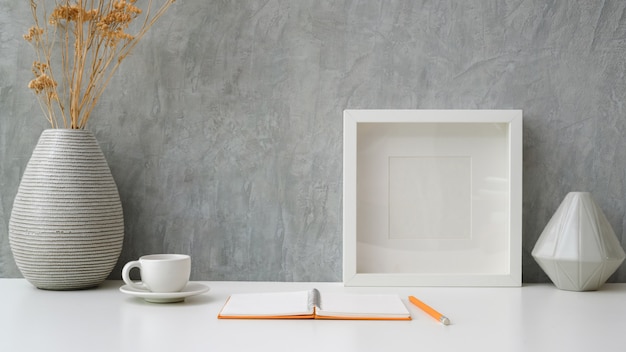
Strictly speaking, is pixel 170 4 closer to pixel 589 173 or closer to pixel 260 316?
pixel 260 316

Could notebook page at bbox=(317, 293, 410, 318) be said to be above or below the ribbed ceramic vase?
below

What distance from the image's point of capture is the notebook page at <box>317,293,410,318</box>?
0.97 meters

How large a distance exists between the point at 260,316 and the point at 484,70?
0.72 meters

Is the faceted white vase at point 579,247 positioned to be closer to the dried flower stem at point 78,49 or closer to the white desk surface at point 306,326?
the white desk surface at point 306,326

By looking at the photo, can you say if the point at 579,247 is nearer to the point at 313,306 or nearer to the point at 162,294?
the point at 313,306

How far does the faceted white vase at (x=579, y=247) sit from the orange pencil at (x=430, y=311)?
308mm

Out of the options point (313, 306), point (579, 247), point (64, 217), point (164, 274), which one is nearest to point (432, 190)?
point (579, 247)

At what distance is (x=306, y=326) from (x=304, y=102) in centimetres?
55

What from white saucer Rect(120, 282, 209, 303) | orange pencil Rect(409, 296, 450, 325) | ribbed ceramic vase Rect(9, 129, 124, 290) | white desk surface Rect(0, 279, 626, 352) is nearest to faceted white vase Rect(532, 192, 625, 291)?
white desk surface Rect(0, 279, 626, 352)

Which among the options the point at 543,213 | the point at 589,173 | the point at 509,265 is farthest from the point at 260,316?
the point at 589,173

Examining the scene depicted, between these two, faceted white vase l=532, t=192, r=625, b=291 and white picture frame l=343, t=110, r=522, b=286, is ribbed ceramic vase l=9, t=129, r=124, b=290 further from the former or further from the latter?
faceted white vase l=532, t=192, r=625, b=291

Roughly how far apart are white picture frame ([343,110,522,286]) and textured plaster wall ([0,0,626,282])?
0.05 meters

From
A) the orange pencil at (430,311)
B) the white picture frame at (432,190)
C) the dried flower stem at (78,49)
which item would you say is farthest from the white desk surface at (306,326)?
the dried flower stem at (78,49)

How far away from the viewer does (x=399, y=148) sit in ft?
4.27
